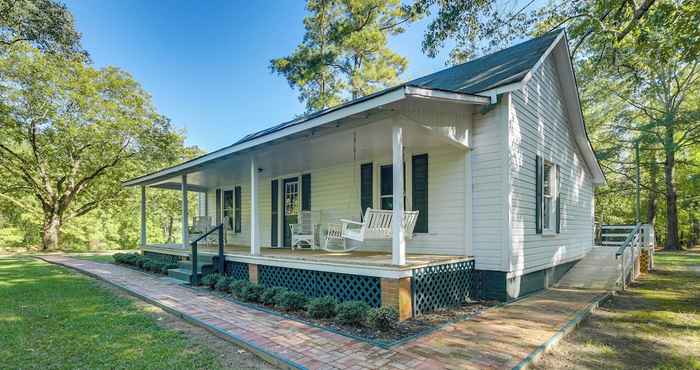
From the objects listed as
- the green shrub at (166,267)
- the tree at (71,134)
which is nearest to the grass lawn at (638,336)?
the green shrub at (166,267)

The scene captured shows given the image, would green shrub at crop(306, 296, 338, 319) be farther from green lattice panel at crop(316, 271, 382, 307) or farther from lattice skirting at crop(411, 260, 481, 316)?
lattice skirting at crop(411, 260, 481, 316)

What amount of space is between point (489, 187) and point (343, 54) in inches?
618

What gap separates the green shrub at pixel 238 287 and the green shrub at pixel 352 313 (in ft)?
7.77

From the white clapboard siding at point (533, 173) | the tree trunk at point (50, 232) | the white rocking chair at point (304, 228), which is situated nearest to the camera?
the white clapboard siding at point (533, 173)

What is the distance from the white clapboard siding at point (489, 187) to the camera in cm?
583

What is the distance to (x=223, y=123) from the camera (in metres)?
30.7

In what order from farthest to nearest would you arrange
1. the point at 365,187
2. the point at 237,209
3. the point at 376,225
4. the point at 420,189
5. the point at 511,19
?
1. the point at 237,209
2. the point at 511,19
3. the point at 365,187
4. the point at 420,189
5. the point at 376,225

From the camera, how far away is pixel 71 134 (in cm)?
1677

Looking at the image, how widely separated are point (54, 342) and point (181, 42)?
54.8ft

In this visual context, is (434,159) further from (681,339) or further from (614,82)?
(614,82)

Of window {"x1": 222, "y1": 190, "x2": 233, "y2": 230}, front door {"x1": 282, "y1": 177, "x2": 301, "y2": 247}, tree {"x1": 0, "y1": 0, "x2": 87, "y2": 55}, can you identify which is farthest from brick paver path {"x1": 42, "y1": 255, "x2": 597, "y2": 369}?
tree {"x1": 0, "y1": 0, "x2": 87, "y2": 55}

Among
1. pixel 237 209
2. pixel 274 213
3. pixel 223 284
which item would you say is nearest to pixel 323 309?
pixel 223 284

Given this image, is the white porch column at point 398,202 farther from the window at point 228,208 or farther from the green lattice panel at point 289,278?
the window at point 228,208

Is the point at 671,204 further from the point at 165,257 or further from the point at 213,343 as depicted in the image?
the point at 165,257
